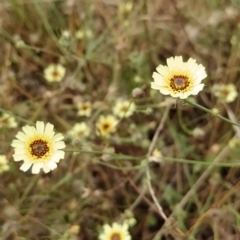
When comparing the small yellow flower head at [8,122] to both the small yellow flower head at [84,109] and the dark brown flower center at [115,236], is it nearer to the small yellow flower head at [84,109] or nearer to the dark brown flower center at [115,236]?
the small yellow flower head at [84,109]

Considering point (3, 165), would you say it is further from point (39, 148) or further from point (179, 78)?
point (179, 78)

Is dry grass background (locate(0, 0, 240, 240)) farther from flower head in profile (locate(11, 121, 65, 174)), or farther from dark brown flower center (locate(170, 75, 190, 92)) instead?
dark brown flower center (locate(170, 75, 190, 92))

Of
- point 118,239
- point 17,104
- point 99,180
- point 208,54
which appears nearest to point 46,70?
point 17,104

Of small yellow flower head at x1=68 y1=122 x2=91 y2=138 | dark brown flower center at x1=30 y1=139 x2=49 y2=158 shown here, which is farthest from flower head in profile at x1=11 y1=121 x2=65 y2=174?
small yellow flower head at x1=68 y1=122 x2=91 y2=138

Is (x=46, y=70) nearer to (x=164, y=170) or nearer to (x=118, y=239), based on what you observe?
(x=164, y=170)

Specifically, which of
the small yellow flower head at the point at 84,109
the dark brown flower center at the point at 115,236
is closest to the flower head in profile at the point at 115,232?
the dark brown flower center at the point at 115,236
